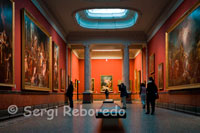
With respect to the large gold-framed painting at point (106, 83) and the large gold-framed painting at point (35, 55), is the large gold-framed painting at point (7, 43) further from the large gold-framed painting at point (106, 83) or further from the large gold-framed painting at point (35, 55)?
the large gold-framed painting at point (106, 83)

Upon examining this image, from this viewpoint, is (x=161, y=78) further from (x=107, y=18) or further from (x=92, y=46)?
(x=92, y=46)

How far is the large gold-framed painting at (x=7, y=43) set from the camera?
32.0ft

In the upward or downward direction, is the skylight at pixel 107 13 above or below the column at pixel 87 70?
above

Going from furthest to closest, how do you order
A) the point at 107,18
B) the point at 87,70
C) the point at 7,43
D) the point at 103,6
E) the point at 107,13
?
the point at 87,70 → the point at 107,18 → the point at 107,13 → the point at 103,6 → the point at 7,43

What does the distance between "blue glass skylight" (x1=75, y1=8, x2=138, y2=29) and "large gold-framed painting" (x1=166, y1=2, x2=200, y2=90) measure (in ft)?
24.6

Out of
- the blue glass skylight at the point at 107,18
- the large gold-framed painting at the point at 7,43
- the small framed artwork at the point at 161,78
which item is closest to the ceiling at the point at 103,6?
the blue glass skylight at the point at 107,18

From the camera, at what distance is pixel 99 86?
41.3 meters

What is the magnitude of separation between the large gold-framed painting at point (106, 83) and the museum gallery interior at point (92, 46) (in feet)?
41.7

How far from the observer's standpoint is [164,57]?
18.9 meters

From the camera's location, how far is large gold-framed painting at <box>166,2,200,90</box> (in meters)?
12.0

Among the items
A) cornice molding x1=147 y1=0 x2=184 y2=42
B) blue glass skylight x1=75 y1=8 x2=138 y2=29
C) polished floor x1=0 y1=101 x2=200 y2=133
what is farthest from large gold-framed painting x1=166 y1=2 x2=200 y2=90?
blue glass skylight x1=75 y1=8 x2=138 y2=29

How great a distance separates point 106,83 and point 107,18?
18.4m

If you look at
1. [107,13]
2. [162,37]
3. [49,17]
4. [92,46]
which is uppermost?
[107,13]

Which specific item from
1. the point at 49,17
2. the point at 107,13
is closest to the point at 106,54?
the point at 107,13
